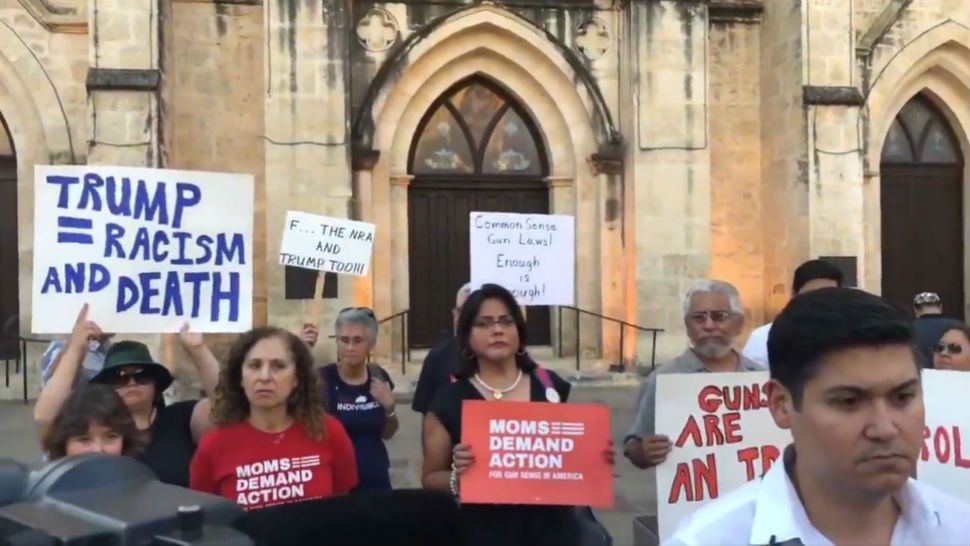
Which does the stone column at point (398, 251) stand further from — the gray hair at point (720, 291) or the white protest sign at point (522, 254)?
the gray hair at point (720, 291)

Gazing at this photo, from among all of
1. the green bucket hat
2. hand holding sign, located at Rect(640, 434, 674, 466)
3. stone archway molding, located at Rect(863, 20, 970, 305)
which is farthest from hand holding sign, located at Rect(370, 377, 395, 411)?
stone archway molding, located at Rect(863, 20, 970, 305)

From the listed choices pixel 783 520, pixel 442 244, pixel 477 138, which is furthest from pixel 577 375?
pixel 783 520

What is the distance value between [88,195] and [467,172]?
32.7ft

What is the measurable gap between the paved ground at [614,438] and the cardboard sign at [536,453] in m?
2.66

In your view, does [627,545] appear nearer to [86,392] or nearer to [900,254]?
[86,392]

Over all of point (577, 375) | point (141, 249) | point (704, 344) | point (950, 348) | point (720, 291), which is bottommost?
point (577, 375)

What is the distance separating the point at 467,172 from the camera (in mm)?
14727

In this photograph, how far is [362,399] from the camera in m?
5.22

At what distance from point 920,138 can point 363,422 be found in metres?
14.4

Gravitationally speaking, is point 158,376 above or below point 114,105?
below

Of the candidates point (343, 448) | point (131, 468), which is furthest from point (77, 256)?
point (131, 468)

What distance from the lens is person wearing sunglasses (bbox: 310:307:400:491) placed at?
4973 millimetres

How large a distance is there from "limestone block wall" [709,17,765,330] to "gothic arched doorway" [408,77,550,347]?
Answer: 9.78 feet

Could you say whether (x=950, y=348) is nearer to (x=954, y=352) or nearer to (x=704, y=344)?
(x=954, y=352)
